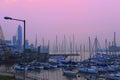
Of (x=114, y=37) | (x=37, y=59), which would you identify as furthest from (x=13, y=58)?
(x=114, y=37)

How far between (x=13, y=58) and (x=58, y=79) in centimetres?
5071

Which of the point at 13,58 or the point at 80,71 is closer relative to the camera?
the point at 80,71

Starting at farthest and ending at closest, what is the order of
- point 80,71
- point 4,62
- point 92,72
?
point 4,62, point 80,71, point 92,72

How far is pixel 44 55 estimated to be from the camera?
14800 cm

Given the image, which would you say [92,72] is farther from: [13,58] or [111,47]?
[13,58]

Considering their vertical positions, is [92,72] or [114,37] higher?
[114,37]

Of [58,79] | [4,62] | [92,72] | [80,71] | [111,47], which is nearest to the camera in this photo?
[58,79]

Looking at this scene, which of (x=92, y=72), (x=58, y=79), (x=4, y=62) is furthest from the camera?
(x=4, y=62)

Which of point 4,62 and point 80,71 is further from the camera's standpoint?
point 4,62

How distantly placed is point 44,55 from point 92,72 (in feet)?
212

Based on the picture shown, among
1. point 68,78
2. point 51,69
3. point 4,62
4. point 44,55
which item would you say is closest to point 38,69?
point 51,69

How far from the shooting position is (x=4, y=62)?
121 metres

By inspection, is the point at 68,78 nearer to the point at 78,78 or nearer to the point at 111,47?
the point at 78,78

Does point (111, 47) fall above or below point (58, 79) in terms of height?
above
